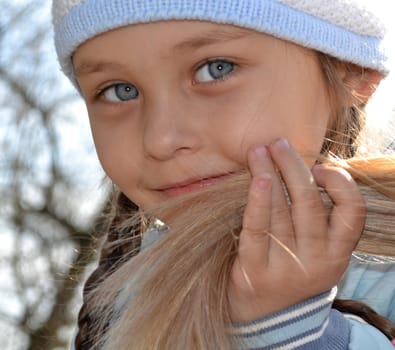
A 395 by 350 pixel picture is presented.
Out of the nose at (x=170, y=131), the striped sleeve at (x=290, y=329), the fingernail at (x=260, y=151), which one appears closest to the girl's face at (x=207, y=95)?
the nose at (x=170, y=131)

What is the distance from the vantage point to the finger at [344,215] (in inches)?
62.2

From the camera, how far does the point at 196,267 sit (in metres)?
1.66

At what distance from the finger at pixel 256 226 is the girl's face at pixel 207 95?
8.7 inches

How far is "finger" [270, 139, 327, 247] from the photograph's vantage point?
1568 mm

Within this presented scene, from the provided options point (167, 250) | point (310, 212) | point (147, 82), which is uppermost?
point (147, 82)

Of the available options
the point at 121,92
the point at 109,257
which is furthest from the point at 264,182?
the point at 109,257

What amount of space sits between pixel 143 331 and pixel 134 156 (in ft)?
1.43

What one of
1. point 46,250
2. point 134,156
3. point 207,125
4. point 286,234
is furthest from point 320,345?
point 46,250

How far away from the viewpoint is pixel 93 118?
2.12 meters

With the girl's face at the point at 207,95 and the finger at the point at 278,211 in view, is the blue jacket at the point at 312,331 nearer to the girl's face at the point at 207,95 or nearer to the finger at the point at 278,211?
the finger at the point at 278,211

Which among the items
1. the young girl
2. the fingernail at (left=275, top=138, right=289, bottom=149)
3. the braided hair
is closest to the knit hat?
the young girl

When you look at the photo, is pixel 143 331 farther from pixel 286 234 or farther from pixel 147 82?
pixel 147 82

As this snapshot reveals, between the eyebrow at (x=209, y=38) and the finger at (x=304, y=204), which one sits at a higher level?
the eyebrow at (x=209, y=38)

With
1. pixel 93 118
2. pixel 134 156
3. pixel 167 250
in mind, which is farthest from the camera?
pixel 93 118
